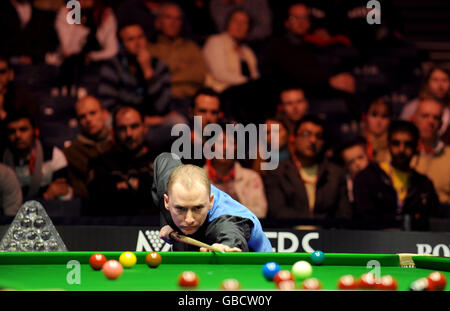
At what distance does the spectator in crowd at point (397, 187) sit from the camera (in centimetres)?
699

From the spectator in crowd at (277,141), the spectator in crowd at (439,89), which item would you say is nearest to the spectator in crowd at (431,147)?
the spectator in crowd at (439,89)

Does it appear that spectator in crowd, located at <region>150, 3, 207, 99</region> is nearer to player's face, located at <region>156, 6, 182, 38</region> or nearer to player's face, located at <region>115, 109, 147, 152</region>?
player's face, located at <region>156, 6, 182, 38</region>

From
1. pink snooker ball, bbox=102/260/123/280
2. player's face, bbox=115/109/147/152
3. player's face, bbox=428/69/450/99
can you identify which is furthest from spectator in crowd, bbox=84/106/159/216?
pink snooker ball, bbox=102/260/123/280

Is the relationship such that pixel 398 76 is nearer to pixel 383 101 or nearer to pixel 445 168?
pixel 383 101

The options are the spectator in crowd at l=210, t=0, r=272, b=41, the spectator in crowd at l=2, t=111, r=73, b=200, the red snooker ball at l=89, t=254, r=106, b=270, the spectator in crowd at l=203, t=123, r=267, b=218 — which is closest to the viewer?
the red snooker ball at l=89, t=254, r=106, b=270

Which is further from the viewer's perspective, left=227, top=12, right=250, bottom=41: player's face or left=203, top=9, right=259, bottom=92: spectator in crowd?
left=227, top=12, right=250, bottom=41: player's face

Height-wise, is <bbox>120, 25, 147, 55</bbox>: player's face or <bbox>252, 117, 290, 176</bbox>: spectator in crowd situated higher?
<bbox>120, 25, 147, 55</bbox>: player's face

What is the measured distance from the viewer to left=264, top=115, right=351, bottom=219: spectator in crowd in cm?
675

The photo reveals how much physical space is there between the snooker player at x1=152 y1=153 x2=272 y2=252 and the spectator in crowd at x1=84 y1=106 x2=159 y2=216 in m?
2.52

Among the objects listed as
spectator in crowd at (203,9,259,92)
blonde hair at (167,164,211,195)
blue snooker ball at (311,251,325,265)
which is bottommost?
blue snooker ball at (311,251,325,265)

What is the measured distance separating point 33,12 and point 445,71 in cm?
447

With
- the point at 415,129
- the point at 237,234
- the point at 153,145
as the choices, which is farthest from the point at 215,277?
the point at 415,129

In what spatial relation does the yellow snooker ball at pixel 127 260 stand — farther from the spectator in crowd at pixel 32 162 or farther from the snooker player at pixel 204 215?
the spectator in crowd at pixel 32 162

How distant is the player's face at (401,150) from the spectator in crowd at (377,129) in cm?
31
